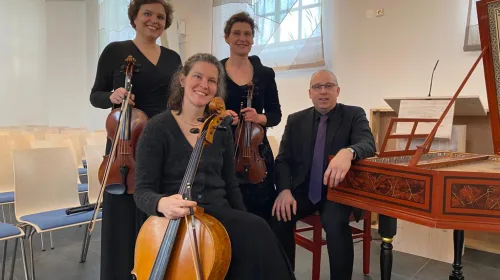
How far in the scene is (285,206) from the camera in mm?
2037

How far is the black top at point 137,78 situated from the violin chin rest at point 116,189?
339 millimetres

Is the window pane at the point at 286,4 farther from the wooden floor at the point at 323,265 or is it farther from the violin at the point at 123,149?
the violin at the point at 123,149

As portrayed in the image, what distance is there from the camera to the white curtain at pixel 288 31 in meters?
4.34

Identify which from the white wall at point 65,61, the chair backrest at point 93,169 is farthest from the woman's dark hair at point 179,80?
the white wall at point 65,61

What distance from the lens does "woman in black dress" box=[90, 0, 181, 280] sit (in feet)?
5.57

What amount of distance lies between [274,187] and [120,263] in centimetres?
90

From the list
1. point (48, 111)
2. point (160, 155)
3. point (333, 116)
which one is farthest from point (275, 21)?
point (48, 111)

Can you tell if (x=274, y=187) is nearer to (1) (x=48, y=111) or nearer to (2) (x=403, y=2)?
(2) (x=403, y=2)

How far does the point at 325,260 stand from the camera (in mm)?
2785

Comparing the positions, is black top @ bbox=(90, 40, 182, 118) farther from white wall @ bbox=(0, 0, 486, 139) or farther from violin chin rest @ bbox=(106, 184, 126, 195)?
white wall @ bbox=(0, 0, 486, 139)

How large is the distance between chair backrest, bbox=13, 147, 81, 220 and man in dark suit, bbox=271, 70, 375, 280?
136 centimetres

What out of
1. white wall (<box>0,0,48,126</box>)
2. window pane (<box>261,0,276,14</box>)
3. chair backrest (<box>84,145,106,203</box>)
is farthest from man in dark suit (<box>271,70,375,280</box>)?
white wall (<box>0,0,48,126</box>)

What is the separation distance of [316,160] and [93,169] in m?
1.59

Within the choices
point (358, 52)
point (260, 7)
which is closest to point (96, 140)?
point (260, 7)
